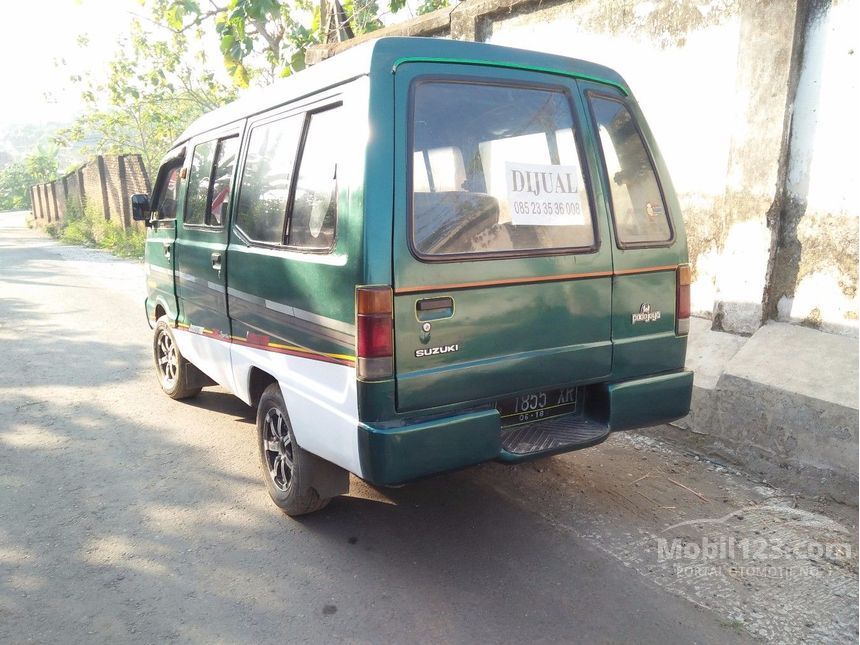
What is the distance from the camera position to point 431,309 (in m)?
2.71

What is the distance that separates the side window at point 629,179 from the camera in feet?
10.7

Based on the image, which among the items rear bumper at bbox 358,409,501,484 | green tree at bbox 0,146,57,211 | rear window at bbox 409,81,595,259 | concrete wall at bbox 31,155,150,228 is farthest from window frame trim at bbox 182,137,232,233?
green tree at bbox 0,146,57,211

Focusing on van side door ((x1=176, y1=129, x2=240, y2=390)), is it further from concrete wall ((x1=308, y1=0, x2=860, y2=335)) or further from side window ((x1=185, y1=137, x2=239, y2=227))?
concrete wall ((x1=308, y1=0, x2=860, y2=335))

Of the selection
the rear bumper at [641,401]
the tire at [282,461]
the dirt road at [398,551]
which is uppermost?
the rear bumper at [641,401]

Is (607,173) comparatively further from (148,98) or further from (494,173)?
(148,98)

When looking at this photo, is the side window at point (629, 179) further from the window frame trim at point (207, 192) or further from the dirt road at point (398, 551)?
the window frame trim at point (207, 192)

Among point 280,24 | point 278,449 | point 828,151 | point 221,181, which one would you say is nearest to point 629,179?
point 828,151

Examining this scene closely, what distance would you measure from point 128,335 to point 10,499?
166 inches

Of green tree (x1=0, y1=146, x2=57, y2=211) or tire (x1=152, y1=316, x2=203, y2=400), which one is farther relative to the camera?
green tree (x1=0, y1=146, x2=57, y2=211)

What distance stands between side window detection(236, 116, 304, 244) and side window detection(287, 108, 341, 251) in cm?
11

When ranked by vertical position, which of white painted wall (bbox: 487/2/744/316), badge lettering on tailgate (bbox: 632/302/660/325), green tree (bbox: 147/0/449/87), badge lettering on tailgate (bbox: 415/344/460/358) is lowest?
badge lettering on tailgate (bbox: 415/344/460/358)

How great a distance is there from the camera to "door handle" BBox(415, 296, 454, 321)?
8.79 ft

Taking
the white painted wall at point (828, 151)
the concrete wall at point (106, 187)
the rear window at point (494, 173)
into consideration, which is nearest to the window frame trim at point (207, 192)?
the rear window at point (494, 173)

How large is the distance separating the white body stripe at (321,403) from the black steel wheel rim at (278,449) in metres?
0.27
